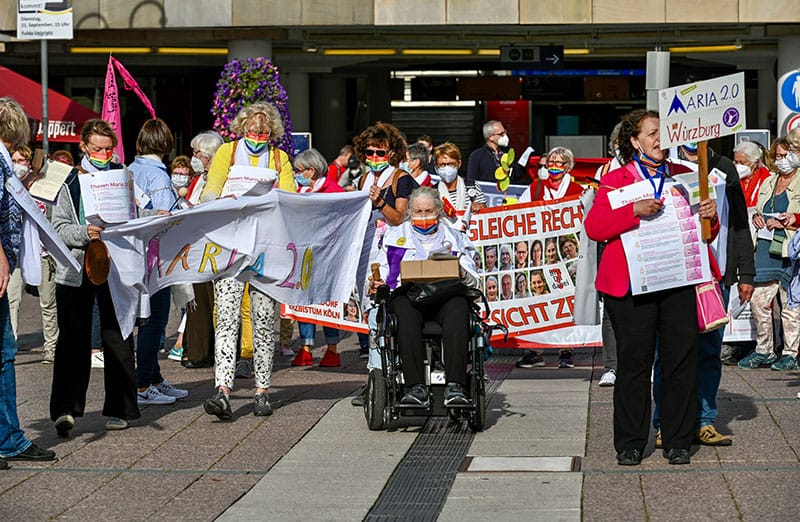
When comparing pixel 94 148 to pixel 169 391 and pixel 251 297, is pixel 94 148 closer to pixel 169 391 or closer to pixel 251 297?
pixel 251 297

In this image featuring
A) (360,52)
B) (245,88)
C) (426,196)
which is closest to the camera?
(426,196)

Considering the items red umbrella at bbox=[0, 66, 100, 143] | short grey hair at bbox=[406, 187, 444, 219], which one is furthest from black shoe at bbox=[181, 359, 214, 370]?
red umbrella at bbox=[0, 66, 100, 143]

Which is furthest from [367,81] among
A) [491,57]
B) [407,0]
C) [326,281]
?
[326,281]

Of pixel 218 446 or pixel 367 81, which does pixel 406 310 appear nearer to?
pixel 218 446

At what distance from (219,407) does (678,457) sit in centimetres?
295

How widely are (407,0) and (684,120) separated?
18.9 m

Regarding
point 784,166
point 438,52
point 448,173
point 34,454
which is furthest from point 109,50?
point 34,454

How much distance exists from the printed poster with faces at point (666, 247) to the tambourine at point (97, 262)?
3046 mm

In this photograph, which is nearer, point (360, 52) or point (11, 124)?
point (11, 124)

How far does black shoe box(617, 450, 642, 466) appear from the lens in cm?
783

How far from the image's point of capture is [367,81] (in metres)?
33.9

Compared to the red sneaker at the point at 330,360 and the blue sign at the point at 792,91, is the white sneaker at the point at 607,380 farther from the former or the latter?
the blue sign at the point at 792,91

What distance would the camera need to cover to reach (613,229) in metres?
7.79

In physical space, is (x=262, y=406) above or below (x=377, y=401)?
below
